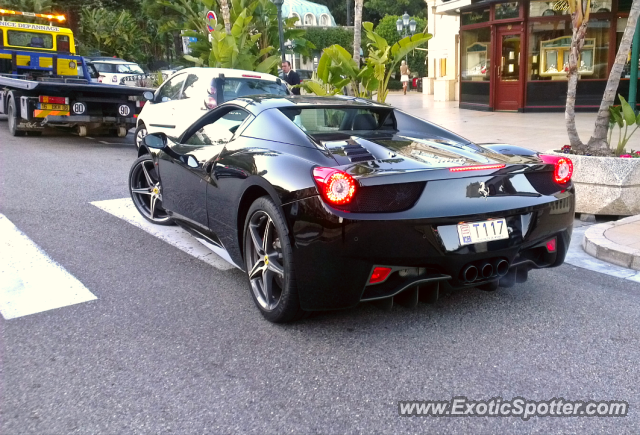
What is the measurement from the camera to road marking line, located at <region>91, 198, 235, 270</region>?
562 centimetres

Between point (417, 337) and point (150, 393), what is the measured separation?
61.5 inches

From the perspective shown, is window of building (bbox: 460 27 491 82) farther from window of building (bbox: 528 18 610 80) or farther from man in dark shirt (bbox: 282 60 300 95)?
man in dark shirt (bbox: 282 60 300 95)

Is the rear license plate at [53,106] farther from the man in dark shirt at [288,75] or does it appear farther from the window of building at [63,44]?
Result: the man in dark shirt at [288,75]

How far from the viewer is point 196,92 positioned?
34.8 ft

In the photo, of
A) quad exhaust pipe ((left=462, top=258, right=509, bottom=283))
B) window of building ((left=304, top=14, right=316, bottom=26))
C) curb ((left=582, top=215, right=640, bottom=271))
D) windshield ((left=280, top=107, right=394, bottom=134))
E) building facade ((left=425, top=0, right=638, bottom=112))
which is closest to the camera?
quad exhaust pipe ((left=462, top=258, right=509, bottom=283))

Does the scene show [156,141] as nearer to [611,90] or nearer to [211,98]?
[211,98]

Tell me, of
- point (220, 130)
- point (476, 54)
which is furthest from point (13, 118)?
point (476, 54)

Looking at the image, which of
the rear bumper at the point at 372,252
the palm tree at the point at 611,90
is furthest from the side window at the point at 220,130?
the palm tree at the point at 611,90

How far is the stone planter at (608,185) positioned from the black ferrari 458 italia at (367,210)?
2737mm

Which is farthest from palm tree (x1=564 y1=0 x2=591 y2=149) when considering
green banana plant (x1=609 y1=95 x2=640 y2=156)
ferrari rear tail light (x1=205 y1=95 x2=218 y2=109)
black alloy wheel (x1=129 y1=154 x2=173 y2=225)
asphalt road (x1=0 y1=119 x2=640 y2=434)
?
ferrari rear tail light (x1=205 y1=95 x2=218 y2=109)

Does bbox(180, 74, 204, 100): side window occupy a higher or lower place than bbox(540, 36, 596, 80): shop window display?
lower

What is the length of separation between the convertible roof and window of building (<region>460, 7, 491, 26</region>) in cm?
1777
